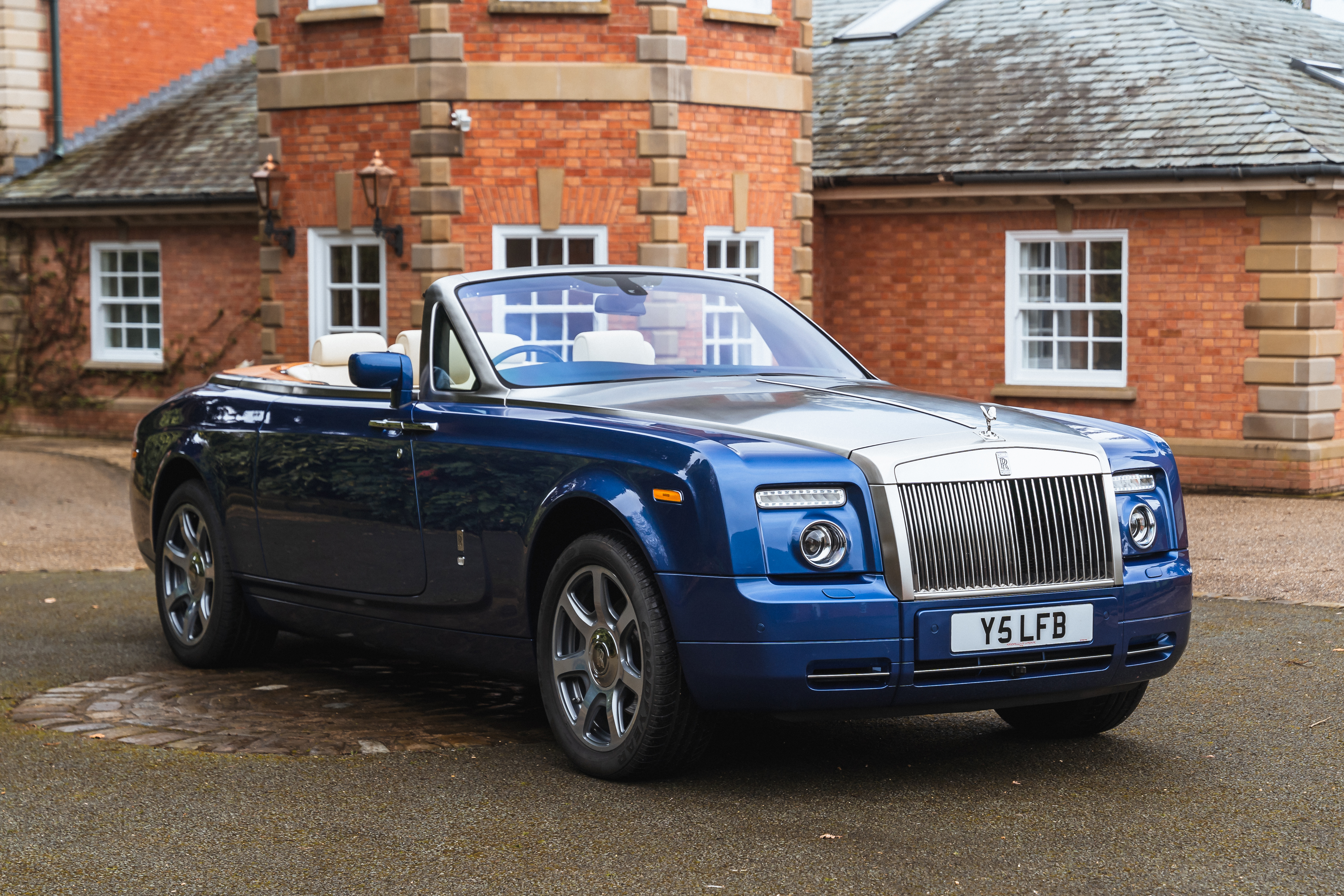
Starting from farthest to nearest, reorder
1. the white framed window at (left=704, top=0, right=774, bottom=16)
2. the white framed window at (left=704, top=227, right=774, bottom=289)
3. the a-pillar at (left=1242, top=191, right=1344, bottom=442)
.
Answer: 1. the white framed window at (left=704, top=227, right=774, bottom=289)
2. the white framed window at (left=704, top=0, right=774, bottom=16)
3. the a-pillar at (left=1242, top=191, right=1344, bottom=442)

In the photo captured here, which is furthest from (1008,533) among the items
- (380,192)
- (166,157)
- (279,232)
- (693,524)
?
(166,157)

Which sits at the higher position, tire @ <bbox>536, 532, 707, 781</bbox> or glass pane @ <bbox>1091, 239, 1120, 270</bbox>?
glass pane @ <bbox>1091, 239, 1120, 270</bbox>

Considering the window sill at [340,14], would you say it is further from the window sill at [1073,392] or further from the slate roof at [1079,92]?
the window sill at [1073,392]

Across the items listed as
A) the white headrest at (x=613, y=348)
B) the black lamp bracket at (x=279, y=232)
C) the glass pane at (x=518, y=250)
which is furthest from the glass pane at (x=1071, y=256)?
the white headrest at (x=613, y=348)

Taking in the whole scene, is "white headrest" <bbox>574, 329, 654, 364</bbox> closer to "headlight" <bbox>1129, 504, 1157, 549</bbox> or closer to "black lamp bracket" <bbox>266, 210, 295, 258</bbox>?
"headlight" <bbox>1129, 504, 1157, 549</bbox>

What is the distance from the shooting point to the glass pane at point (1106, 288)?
16578mm

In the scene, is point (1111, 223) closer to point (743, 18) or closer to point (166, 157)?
point (743, 18)

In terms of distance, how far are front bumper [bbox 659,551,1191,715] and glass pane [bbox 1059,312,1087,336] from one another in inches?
483

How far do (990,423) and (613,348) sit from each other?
1.51 metres

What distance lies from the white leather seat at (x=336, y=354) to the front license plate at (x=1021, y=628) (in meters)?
3.63

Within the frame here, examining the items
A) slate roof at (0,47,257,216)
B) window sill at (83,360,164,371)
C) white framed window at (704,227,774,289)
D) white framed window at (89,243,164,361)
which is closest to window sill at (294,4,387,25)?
slate roof at (0,47,257,216)

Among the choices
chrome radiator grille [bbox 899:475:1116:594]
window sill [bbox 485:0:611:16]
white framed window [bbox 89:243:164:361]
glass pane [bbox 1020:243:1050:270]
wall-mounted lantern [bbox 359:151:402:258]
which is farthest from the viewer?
white framed window [bbox 89:243:164:361]

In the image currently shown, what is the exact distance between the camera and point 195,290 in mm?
20953

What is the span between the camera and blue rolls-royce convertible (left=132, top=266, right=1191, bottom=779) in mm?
4848
